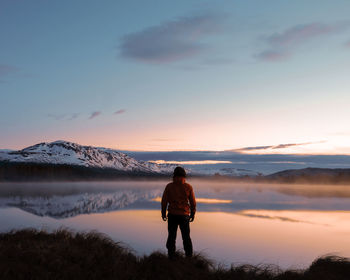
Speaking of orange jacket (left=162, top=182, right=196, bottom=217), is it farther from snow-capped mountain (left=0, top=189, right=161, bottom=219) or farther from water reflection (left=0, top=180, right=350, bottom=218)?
water reflection (left=0, top=180, right=350, bottom=218)

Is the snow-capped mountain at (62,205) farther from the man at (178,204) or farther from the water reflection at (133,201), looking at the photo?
the man at (178,204)

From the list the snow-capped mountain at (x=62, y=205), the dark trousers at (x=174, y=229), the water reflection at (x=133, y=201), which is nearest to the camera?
the dark trousers at (x=174, y=229)

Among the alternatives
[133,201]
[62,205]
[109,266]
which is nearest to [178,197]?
[109,266]

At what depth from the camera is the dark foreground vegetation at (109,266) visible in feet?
27.6

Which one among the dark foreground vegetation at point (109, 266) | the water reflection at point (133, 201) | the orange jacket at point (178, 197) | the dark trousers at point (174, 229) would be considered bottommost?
the water reflection at point (133, 201)

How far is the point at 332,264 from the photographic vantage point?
10.8 m

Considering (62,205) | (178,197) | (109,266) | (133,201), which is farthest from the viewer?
(133,201)

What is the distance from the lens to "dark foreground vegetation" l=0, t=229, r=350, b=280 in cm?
842

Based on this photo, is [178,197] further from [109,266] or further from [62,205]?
[62,205]

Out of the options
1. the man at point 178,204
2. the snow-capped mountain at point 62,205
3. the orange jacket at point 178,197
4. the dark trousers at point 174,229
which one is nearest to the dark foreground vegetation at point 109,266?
the dark trousers at point 174,229

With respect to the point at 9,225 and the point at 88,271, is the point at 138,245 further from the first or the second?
the point at 9,225

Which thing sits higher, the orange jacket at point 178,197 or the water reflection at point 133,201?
the orange jacket at point 178,197

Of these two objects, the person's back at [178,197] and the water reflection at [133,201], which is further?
the water reflection at [133,201]

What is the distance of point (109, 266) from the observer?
935 cm
